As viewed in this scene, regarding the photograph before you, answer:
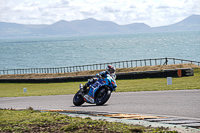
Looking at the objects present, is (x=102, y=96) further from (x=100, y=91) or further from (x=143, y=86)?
(x=143, y=86)

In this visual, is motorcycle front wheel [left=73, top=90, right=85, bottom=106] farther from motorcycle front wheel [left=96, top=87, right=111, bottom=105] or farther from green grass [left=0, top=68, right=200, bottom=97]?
green grass [left=0, top=68, right=200, bottom=97]

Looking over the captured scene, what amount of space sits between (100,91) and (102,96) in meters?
0.25

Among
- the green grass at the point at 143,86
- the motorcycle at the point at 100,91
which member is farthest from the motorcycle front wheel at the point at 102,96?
the green grass at the point at 143,86

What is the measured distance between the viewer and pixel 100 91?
515 inches

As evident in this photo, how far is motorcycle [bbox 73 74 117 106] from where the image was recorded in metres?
12.9

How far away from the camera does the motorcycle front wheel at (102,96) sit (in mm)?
12836

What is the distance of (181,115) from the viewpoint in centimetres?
968

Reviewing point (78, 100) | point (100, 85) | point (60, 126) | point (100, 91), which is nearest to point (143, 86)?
point (78, 100)

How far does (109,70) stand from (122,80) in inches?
886

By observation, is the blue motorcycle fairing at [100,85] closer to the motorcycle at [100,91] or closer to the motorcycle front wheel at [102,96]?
the motorcycle at [100,91]

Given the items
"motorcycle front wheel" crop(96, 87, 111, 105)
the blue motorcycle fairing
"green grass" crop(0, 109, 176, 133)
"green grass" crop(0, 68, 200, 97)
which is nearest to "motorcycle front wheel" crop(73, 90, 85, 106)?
the blue motorcycle fairing

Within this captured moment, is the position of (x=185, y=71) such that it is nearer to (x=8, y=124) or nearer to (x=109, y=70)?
(x=109, y=70)

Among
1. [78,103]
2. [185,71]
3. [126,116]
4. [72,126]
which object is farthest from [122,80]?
[72,126]

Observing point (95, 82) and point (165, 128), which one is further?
point (95, 82)
